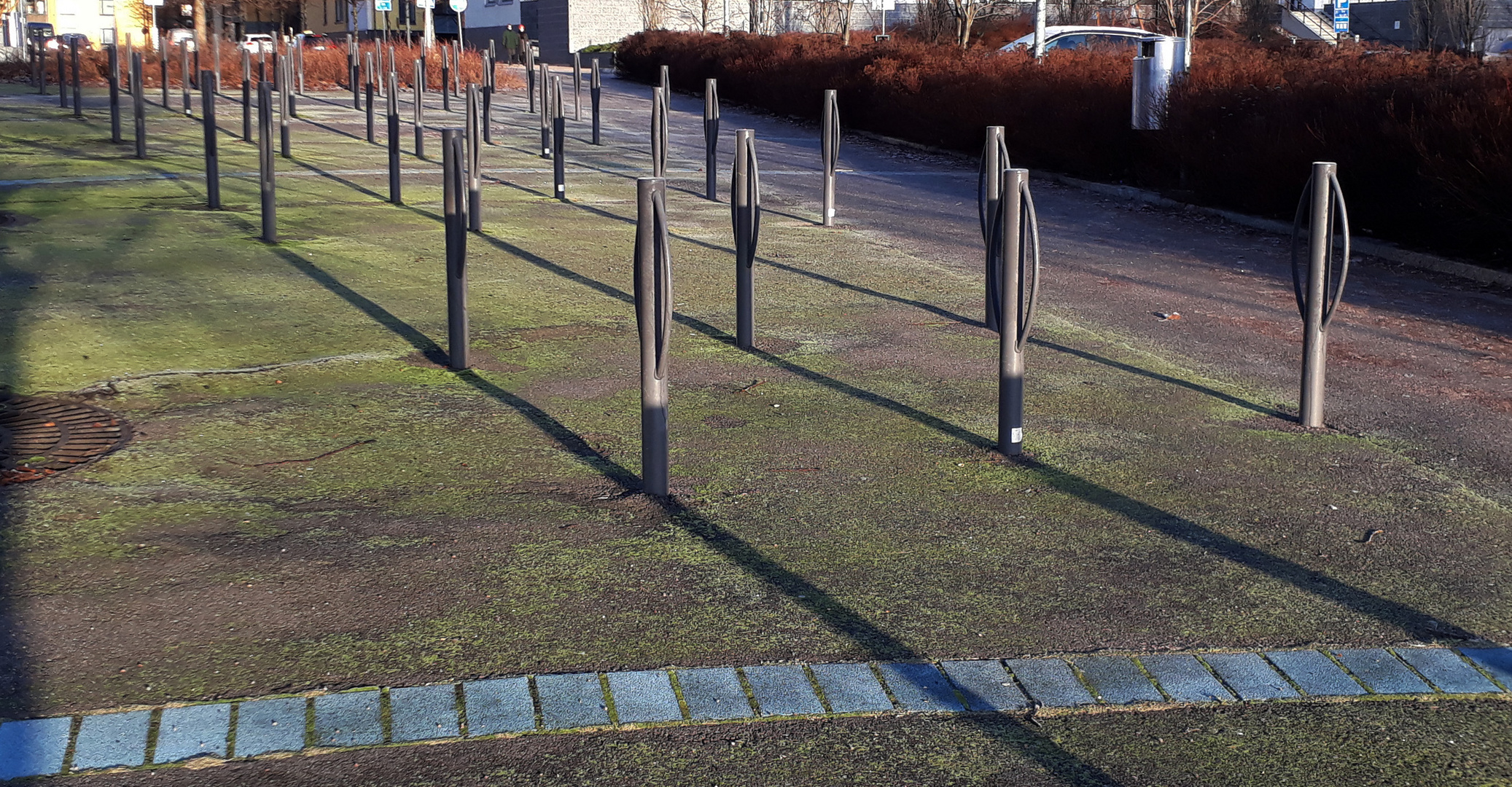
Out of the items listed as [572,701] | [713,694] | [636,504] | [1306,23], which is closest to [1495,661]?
[713,694]

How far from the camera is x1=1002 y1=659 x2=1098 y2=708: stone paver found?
3.53m

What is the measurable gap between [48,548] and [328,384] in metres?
2.25

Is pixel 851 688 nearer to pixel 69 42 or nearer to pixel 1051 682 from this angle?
pixel 1051 682

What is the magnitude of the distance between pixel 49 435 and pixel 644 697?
3.32 m

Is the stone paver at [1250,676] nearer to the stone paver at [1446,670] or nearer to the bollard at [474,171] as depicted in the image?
the stone paver at [1446,670]

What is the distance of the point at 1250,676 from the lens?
3680 millimetres

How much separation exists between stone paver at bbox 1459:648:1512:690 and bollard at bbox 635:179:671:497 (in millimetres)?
2563

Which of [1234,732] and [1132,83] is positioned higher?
[1132,83]

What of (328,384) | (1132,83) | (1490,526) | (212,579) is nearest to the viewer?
(212,579)

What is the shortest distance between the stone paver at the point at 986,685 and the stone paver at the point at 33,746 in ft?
6.77

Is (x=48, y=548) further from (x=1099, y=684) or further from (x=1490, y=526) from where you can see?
(x=1490, y=526)

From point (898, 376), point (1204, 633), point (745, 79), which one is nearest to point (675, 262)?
point (898, 376)

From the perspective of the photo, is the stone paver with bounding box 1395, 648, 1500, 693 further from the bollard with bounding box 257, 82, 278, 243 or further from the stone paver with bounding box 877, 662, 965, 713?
the bollard with bounding box 257, 82, 278, 243

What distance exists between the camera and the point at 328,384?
665 cm
